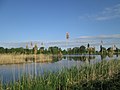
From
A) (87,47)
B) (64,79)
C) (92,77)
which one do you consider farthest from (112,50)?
(64,79)

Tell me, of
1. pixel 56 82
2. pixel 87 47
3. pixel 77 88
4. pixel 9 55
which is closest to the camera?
pixel 77 88

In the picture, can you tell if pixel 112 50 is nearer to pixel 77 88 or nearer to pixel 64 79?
pixel 64 79

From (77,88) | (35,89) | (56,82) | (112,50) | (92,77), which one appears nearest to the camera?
(35,89)

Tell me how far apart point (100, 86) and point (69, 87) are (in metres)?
1.04

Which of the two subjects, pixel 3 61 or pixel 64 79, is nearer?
pixel 64 79

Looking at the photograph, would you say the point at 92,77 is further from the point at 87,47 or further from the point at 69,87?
the point at 87,47

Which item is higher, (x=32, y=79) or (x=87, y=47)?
(x=87, y=47)

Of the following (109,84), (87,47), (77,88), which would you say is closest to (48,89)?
(77,88)

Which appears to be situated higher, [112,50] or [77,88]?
[112,50]

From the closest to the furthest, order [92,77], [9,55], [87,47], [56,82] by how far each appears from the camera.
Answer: [56,82] → [92,77] → [87,47] → [9,55]

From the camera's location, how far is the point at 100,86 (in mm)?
6762

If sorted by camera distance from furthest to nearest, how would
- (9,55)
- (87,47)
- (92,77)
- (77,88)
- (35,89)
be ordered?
(9,55) < (87,47) < (92,77) < (77,88) < (35,89)

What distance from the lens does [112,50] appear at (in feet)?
41.5

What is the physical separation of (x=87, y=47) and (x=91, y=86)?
4.55 m
